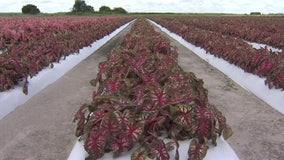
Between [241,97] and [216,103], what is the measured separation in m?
0.70

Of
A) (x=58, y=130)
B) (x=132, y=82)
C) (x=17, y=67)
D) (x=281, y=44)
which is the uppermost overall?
(x=132, y=82)

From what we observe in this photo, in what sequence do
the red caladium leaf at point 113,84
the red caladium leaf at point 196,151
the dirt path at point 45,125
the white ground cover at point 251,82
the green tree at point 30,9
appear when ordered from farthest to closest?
the green tree at point 30,9, the white ground cover at point 251,82, the dirt path at point 45,125, the red caladium leaf at point 113,84, the red caladium leaf at point 196,151

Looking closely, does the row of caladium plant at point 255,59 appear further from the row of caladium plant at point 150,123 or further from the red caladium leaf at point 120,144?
the red caladium leaf at point 120,144

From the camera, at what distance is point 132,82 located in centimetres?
383

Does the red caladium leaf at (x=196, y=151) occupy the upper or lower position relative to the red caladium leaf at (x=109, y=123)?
lower

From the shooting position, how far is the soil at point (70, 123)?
409cm

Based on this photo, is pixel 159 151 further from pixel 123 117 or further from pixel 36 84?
pixel 36 84

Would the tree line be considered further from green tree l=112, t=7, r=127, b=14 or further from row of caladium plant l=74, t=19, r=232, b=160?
row of caladium plant l=74, t=19, r=232, b=160

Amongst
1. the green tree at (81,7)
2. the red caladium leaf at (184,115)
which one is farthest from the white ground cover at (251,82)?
the green tree at (81,7)

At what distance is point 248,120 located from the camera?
5.17m

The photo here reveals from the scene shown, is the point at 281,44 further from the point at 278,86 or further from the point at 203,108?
the point at 203,108

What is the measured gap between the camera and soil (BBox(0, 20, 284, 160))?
13.4 feet

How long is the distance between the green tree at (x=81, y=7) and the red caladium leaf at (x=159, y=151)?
74.0 meters

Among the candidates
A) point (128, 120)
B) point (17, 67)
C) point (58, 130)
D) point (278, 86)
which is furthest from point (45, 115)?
point (278, 86)
